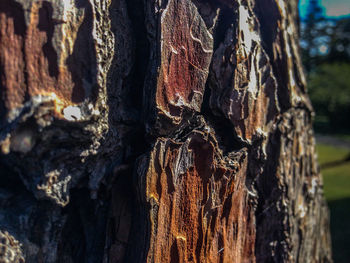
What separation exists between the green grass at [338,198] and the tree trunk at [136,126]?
9.71 ft

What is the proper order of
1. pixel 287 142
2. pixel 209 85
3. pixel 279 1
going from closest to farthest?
pixel 209 85
pixel 279 1
pixel 287 142

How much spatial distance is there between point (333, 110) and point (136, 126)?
1386 cm

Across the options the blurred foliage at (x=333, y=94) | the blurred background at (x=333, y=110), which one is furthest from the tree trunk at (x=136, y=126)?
the blurred foliage at (x=333, y=94)

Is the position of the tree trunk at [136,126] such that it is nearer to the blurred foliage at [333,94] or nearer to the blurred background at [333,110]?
the blurred background at [333,110]

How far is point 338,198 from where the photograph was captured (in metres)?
5.76

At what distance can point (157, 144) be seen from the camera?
4.52 ft

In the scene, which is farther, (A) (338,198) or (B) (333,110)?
(B) (333,110)

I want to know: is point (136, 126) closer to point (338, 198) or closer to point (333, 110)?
point (338, 198)

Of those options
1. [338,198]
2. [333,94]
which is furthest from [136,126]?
[333,94]

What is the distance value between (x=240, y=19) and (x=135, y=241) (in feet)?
3.49

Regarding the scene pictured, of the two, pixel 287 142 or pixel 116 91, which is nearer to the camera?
pixel 116 91

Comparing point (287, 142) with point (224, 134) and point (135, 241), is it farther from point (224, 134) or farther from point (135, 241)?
point (135, 241)

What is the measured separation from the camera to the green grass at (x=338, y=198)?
13.7 ft

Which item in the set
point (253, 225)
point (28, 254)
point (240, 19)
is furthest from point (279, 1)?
point (28, 254)
